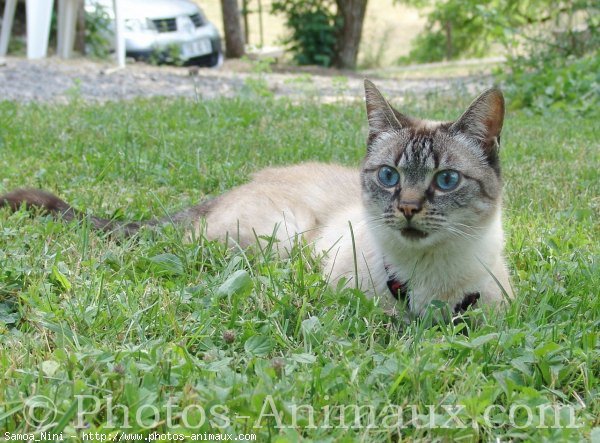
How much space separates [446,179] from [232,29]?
13.9 metres

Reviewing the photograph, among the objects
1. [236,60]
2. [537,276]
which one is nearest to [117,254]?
[537,276]

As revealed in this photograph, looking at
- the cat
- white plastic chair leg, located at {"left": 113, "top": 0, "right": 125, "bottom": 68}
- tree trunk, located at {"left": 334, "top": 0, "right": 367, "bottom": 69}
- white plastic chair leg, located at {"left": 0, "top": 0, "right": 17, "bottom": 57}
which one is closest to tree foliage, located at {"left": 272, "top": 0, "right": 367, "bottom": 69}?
tree trunk, located at {"left": 334, "top": 0, "right": 367, "bottom": 69}

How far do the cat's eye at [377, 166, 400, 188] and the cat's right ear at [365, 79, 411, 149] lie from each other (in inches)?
10.8

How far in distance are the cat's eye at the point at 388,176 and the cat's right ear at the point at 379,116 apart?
0.90 feet

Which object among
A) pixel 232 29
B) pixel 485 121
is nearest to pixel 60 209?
pixel 485 121

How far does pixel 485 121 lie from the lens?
127 inches

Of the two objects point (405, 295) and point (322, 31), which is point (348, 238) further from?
point (322, 31)

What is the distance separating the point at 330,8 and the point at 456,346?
55.8ft

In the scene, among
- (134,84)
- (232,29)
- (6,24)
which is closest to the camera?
(134,84)

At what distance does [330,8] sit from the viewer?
60.2ft

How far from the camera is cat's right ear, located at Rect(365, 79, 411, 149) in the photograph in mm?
3432

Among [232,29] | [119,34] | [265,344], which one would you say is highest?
[232,29]

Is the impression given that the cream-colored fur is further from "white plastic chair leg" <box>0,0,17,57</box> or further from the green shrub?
the green shrub

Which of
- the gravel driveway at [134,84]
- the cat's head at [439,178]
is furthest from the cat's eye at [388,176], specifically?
the gravel driveway at [134,84]
